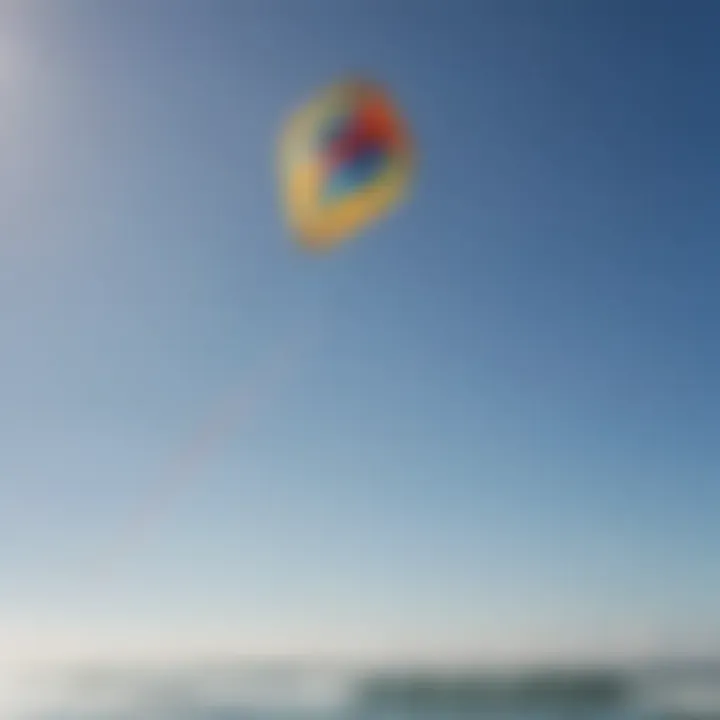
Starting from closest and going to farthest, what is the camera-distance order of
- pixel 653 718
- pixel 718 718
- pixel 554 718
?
pixel 718 718 → pixel 653 718 → pixel 554 718

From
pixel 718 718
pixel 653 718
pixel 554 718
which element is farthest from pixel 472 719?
pixel 718 718

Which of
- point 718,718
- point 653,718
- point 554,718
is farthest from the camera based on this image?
point 554,718

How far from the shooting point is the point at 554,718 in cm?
5306

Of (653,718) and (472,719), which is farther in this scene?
(472,719)

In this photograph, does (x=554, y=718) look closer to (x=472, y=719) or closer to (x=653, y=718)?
(x=472, y=719)

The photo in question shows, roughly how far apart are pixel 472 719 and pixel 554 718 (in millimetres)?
8553

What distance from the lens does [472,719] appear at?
5544cm

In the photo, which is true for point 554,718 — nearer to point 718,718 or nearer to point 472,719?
point 472,719

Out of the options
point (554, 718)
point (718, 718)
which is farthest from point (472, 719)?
point (718, 718)

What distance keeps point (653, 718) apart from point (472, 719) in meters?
22.0

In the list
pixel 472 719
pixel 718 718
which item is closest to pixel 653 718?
pixel 718 718

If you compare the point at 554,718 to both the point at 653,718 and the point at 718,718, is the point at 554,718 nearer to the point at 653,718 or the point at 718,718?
the point at 653,718

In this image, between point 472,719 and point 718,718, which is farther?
point 472,719

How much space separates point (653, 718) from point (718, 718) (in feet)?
33.7
